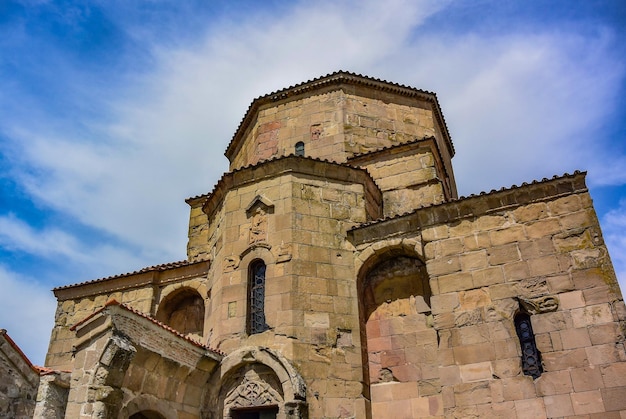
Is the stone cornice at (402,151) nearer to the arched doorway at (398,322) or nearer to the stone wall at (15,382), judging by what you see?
the arched doorway at (398,322)

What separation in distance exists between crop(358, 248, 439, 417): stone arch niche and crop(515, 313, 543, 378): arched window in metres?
1.41

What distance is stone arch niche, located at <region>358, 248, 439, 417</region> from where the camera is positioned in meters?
9.02

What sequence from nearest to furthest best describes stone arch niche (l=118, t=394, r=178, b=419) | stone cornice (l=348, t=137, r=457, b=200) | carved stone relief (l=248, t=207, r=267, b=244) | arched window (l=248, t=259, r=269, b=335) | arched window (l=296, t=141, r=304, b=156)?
stone arch niche (l=118, t=394, r=178, b=419) < arched window (l=248, t=259, r=269, b=335) < carved stone relief (l=248, t=207, r=267, b=244) < stone cornice (l=348, t=137, r=457, b=200) < arched window (l=296, t=141, r=304, b=156)

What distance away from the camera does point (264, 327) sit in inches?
366

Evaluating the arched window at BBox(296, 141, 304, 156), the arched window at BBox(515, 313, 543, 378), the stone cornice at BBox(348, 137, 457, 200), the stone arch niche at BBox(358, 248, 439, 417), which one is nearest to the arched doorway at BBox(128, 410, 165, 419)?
the stone arch niche at BBox(358, 248, 439, 417)

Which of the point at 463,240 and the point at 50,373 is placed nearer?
the point at 50,373

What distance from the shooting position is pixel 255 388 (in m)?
8.81

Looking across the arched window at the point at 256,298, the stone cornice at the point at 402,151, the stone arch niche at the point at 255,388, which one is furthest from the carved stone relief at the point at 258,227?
the stone cornice at the point at 402,151

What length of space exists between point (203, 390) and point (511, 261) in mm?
5586

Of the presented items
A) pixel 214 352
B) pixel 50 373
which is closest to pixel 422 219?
pixel 214 352

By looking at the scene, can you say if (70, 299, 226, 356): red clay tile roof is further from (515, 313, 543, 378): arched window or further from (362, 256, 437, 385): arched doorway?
(515, 313, 543, 378): arched window

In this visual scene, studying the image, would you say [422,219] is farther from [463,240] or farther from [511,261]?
[511,261]

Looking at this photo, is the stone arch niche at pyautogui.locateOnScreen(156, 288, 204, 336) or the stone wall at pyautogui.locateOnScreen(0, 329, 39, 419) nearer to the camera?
the stone wall at pyautogui.locateOnScreen(0, 329, 39, 419)

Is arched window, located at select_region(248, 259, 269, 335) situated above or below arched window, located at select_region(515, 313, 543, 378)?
above
